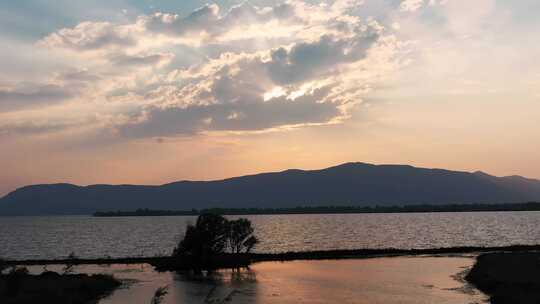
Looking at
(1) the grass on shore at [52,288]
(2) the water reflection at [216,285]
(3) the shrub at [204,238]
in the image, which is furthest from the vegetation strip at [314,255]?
(1) the grass on shore at [52,288]

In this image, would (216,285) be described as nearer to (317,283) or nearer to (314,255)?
(317,283)

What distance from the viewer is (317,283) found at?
248 feet

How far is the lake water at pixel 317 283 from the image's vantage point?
6159cm

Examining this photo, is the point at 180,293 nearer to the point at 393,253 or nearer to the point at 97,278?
the point at 97,278

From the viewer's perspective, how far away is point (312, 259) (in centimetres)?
12056

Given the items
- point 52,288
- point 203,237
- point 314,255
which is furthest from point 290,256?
point 52,288

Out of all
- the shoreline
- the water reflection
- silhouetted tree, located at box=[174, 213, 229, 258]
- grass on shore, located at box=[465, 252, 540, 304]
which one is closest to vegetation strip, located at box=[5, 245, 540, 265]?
the shoreline

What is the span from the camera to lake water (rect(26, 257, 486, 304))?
6159cm

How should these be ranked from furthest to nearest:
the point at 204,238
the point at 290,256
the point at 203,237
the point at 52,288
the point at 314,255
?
the point at 314,255, the point at 290,256, the point at 204,238, the point at 203,237, the point at 52,288

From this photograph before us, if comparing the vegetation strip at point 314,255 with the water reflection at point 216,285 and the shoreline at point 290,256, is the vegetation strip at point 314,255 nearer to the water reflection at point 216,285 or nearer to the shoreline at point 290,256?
the shoreline at point 290,256

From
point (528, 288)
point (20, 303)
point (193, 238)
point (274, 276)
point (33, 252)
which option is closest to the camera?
point (20, 303)

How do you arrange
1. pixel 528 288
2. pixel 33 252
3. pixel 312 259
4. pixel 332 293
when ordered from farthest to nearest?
pixel 33 252, pixel 312 259, pixel 332 293, pixel 528 288

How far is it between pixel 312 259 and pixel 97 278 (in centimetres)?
5549

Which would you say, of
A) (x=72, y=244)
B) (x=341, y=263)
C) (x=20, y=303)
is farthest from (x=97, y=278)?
(x=72, y=244)
